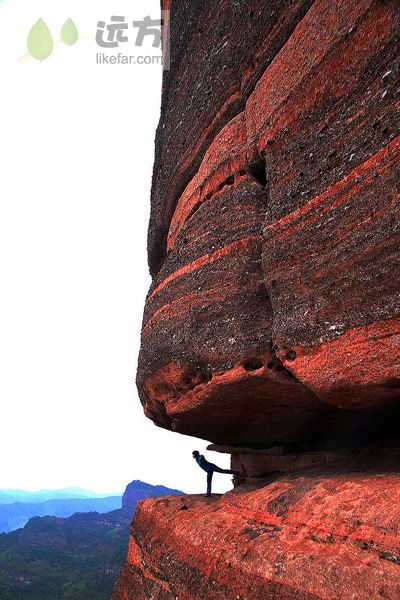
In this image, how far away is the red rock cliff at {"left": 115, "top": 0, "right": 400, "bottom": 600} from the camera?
580cm

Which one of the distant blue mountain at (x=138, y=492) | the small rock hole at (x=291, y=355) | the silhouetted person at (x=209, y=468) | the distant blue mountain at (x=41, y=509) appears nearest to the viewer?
the small rock hole at (x=291, y=355)

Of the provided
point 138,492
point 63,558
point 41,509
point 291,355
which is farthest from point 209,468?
point 41,509

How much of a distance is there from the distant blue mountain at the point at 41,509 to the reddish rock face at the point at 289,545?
12180 centimetres

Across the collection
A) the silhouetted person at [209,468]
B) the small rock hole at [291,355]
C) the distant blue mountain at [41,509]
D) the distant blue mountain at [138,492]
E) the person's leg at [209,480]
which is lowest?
the distant blue mountain at [41,509]

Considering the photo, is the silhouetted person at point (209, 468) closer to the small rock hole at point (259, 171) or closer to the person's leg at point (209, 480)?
the person's leg at point (209, 480)

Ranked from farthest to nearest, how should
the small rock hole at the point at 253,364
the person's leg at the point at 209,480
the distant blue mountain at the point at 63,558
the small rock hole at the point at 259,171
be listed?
the distant blue mountain at the point at 63,558
the person's leg at the point at 209,480
the small rock hole at the point at 259,171
the small rock hole at the point at 253,364

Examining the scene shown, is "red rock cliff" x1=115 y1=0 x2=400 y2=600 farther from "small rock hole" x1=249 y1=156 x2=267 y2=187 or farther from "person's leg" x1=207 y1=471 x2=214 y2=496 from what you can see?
"person's leg" x1=207 y1=471 x2=214 y2=496

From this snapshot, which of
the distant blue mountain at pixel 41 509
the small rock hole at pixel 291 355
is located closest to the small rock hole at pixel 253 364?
the small rock hole at pixel 291 355

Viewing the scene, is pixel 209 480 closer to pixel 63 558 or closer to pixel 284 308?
pixel 284 308

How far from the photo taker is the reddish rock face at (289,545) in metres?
4.91

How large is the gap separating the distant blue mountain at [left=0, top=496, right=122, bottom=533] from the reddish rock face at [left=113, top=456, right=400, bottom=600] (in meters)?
122

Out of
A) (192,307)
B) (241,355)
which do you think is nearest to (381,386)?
(241,355)

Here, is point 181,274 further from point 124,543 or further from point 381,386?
point 124,543

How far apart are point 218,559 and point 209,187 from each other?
22.9 ft
